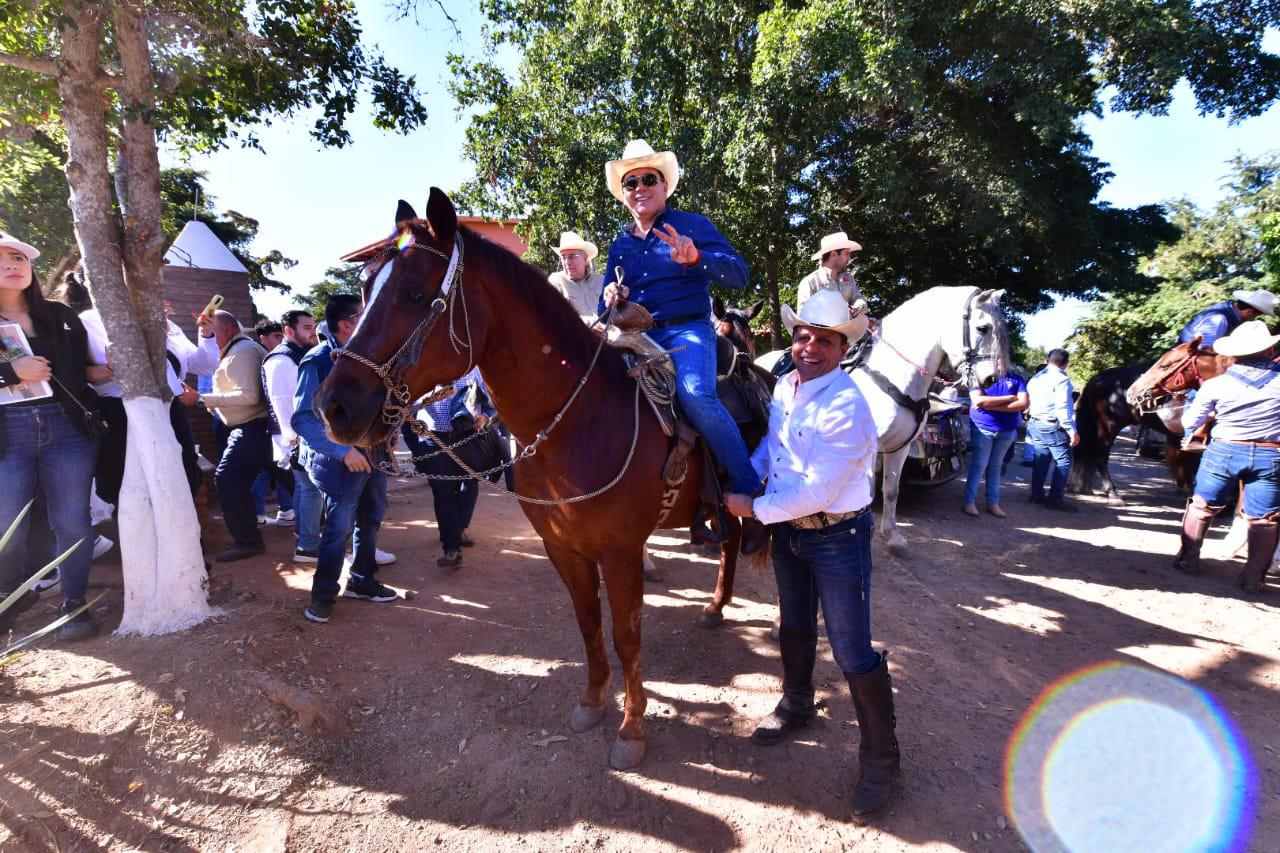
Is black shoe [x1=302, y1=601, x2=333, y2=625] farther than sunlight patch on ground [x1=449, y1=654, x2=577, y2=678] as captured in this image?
Yes

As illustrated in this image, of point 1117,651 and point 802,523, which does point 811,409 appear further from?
point 1117,651

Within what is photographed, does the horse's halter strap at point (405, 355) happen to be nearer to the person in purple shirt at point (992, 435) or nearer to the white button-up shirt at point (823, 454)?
the white button-up shirt at point (823, 454)

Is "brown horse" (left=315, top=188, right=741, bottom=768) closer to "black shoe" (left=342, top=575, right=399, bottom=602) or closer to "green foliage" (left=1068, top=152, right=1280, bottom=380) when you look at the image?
"black shoe" (left=342, top=575, right=399, bottom=602)

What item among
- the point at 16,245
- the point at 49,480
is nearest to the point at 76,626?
the point at 49,480

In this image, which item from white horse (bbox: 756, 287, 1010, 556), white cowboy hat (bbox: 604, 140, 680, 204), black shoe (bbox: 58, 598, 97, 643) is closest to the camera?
white cowboy hat (bbox: 604, 140, 680, 204)

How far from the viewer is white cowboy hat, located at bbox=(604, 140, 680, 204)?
3014 mm

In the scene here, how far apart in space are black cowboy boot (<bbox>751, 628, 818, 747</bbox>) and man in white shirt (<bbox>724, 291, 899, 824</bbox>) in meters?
0.45

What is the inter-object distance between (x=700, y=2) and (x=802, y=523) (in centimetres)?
1073

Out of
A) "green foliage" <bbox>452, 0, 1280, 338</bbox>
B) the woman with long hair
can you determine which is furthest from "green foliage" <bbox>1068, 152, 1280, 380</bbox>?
the woman with long hair

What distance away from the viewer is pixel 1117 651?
3928 millimetres

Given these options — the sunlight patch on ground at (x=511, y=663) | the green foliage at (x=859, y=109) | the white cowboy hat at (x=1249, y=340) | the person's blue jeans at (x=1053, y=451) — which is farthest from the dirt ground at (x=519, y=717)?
the green foliage at (x=859, y=109)

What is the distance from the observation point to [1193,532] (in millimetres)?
5191

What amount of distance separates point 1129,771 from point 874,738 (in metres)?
1.50

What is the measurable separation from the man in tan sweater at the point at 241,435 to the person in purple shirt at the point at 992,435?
8147mm
